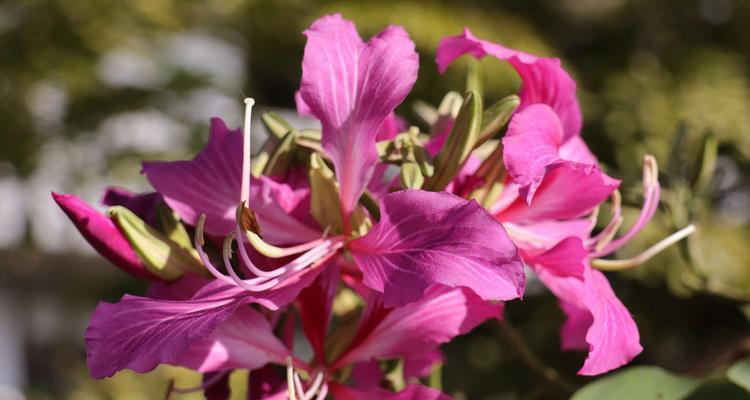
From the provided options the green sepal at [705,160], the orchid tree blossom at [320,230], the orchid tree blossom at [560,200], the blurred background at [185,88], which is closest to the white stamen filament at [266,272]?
the orchid tree blossom at [320,230]

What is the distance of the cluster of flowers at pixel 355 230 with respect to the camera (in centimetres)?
45

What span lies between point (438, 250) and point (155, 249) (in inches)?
6.4

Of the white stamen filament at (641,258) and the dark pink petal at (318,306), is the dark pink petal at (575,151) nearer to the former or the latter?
the white stamen filament at (641,258)

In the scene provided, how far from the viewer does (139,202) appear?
54cm

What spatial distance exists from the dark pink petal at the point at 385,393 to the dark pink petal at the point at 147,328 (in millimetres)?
91

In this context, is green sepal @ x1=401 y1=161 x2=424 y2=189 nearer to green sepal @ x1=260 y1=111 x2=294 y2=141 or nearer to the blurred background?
green sepal @ x1=260 y1=111 x2=294 y2=141

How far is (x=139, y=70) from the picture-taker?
13.4 feet

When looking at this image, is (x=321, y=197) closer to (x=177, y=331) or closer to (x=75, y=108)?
(x=177, y=331)

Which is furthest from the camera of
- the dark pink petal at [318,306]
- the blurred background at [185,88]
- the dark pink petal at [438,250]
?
the blurred background at [185,88]

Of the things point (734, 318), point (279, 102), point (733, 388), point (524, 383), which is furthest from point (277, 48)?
point (733, 388)

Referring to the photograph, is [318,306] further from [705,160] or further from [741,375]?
[705,160]

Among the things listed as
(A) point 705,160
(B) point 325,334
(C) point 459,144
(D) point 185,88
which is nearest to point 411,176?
(C) point 459,144

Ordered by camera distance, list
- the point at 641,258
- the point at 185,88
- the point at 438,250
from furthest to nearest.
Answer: the point at 185,88, the point at 641,258, the point at 438,250

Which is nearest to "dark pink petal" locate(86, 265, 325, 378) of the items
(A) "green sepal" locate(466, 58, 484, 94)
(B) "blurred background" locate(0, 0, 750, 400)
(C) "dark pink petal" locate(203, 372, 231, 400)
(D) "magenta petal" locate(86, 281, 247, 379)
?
(D) "magenta petal" locate(86, 281, 247, 379)
